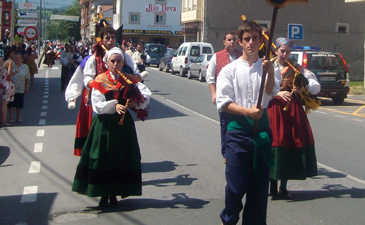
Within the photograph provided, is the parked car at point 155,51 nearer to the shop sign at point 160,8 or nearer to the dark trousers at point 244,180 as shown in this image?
the shop sign at point 160,8

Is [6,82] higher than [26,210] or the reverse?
higher

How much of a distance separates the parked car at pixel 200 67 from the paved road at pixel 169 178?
12.5m

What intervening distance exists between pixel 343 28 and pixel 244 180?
132 ft

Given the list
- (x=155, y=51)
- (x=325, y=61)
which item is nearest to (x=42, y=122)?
(x=325, y=61)

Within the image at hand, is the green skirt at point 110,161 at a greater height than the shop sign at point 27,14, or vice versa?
the shop sign at point 27,14

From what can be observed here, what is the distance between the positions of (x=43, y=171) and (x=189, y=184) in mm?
2210

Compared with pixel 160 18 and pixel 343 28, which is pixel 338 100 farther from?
pixel 160 18

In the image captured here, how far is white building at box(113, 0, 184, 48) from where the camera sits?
70.8 meters

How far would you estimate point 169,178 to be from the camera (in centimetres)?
666

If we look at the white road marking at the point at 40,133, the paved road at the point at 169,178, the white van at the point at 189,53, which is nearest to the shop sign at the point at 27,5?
the white van at the point at 189,53

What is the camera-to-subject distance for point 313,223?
4.89 m

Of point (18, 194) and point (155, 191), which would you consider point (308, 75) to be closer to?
point (155, 191)

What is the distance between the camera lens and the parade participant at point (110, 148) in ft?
16.3

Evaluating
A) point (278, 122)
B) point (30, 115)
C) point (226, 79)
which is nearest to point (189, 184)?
point (278, 122)
